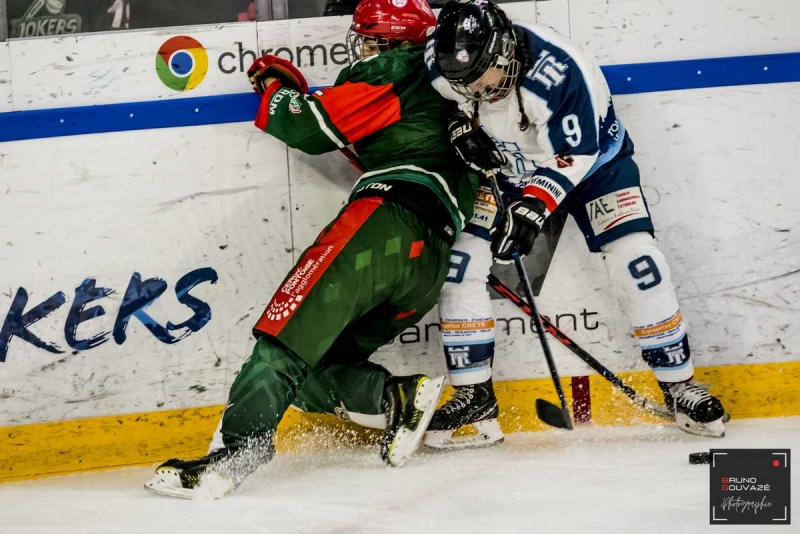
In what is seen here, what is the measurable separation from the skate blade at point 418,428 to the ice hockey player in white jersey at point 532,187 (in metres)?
0.15

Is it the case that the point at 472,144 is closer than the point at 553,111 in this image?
No

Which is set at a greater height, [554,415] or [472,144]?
[472,144]

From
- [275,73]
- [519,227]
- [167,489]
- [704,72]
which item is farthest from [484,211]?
[167,489]

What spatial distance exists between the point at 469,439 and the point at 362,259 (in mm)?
699

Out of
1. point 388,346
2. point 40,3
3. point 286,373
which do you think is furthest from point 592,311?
point 40,3

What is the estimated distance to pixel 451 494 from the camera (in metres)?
2.49

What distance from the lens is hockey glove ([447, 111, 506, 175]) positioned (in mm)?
2750

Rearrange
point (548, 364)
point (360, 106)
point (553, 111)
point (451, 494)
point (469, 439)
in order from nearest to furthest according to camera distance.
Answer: point (451, 494) < point (553, 111) < point (360, 106) < point (548, 364) < point (469, 439)

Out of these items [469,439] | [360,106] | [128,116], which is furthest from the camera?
[128,116]

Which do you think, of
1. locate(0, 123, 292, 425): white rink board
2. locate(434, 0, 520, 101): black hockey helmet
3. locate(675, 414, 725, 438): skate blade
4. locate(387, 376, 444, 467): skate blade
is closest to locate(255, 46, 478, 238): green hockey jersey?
locate(434, 0, 520, 101): black hockey helmet

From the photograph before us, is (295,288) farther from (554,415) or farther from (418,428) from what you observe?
(554,415)

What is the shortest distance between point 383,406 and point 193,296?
729mm

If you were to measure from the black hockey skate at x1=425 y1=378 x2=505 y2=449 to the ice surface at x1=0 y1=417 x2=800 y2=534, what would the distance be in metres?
0.05

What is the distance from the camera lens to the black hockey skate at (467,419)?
295 centimetres
